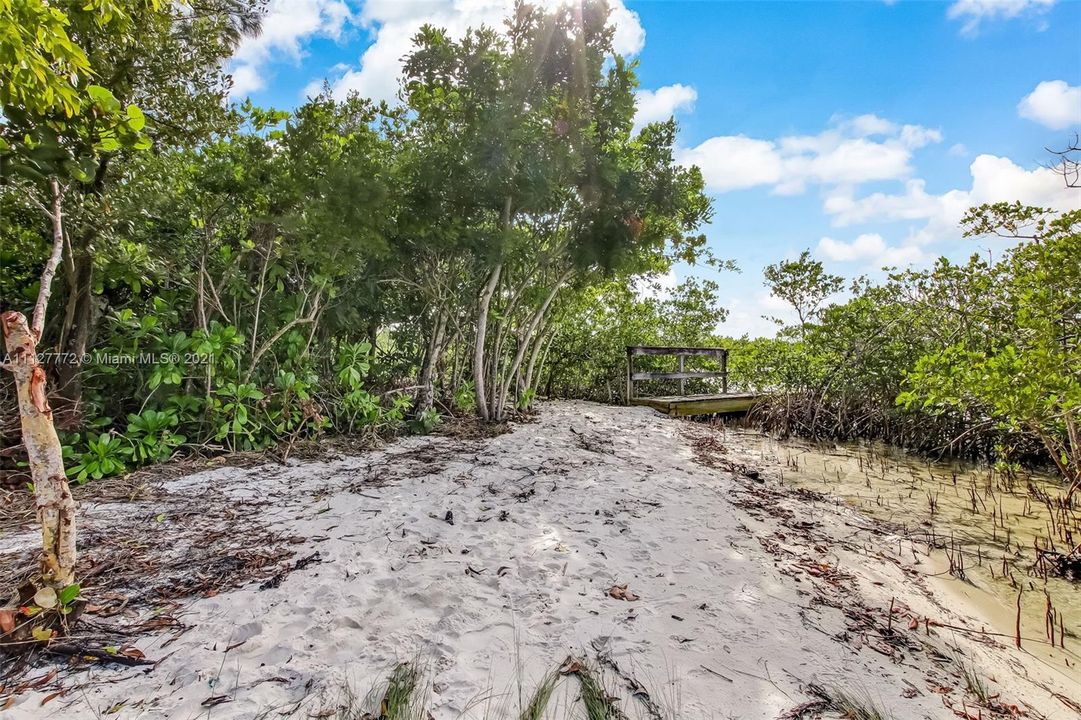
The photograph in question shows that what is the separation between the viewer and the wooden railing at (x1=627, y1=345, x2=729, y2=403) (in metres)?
10.4

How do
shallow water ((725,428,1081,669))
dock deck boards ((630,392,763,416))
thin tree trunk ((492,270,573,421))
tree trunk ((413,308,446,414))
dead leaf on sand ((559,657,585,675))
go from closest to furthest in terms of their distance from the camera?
dead leaf on sand ((559,657,585,675)), shallow water ((725,428,1081,669)), tree trunk ((413,308,446,414)), thin tree trunk ((492,270,573,421)), dock deck boards ((630,392,763,416))

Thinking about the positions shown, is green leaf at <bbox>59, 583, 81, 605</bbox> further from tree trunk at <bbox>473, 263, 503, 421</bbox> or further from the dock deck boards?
the dock deck boards

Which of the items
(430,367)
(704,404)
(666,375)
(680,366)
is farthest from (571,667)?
(680,366)

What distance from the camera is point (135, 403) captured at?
4.31 m

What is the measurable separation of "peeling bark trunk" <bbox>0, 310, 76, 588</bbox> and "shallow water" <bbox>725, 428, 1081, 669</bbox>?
4150mm

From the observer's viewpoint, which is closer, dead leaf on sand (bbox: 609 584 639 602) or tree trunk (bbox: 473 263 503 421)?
dead leaf on sand (bbox: 609 584 639 602)

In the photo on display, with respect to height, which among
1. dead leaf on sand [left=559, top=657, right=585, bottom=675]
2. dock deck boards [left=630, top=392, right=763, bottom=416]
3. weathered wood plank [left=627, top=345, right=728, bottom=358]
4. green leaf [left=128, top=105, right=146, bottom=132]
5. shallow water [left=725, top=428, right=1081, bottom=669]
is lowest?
shallow water [left=725, top=428, right=1081, bottom=669]

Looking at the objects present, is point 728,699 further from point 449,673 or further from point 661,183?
point 661,183

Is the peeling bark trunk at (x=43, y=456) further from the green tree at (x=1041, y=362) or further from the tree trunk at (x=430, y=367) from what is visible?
the green tree at (x=1041, y=362)

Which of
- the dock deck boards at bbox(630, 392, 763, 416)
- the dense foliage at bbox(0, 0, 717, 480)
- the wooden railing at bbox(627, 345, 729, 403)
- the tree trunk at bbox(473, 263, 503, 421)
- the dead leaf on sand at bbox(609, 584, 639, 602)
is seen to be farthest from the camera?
the wooden railing at bbox(627, 345, 729, 403)

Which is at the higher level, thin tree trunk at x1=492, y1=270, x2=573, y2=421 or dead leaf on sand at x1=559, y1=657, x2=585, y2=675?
thin tree trunk at x1=492, y1=270, x2=573, y2=421

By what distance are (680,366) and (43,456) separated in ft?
35.0

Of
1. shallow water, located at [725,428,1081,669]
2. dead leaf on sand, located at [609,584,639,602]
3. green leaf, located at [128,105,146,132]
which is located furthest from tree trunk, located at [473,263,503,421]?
dead leaf on sand, located at [609,584,639,602]

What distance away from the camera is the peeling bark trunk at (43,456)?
1.62 m
